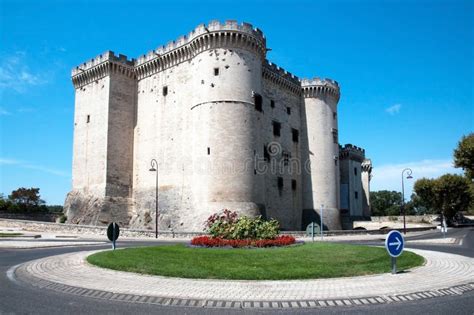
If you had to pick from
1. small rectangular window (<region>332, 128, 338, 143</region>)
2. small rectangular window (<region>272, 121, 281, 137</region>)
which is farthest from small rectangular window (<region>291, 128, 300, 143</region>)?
small rectangular window (<region>332, 128, 338, 143</region>)

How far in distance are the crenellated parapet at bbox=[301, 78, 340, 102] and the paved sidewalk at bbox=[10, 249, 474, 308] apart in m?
40.6

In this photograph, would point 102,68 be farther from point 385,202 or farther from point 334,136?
point 385,202

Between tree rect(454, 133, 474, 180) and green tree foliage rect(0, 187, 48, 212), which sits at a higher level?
tree rect(454, 133, 474, 180)

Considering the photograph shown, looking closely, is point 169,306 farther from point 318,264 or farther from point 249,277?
point 318,264

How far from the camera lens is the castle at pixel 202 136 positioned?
36.9m

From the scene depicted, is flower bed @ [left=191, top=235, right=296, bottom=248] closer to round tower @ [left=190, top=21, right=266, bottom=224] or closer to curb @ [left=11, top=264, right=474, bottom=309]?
curb @ [left=11, top=264, right=474, bottom=309]

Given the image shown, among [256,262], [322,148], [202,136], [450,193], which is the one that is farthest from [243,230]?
[450,193]

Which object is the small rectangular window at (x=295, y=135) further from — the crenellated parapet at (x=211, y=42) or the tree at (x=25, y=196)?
the tree at (x=25, y=196)

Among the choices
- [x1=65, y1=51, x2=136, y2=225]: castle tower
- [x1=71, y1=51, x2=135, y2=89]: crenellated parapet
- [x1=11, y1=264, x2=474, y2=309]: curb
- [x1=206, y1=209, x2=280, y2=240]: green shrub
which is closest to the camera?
[x1=11, y1=264, x2=474, y2=309]: curb

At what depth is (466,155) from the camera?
49.1 meters

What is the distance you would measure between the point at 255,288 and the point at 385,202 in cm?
12122

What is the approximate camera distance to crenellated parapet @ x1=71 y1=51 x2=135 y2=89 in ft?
143

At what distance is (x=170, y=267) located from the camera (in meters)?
11.7

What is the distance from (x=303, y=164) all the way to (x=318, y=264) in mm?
37797
